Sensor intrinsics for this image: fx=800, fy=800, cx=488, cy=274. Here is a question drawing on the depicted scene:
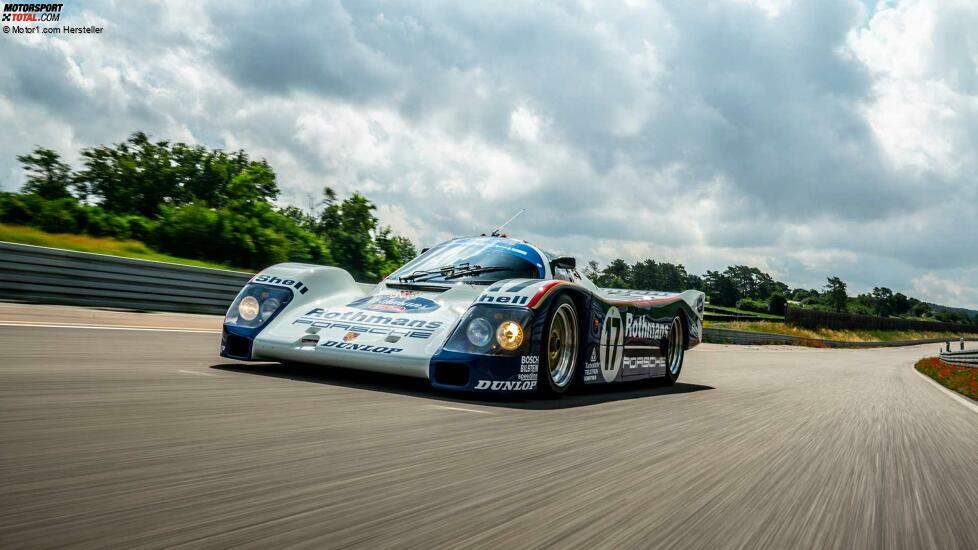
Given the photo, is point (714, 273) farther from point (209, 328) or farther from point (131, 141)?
point (209, 328)

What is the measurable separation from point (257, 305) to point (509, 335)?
1916 millimetres

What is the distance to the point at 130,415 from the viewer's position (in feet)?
10.3

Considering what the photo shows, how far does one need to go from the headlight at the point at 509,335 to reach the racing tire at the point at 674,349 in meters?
3.40

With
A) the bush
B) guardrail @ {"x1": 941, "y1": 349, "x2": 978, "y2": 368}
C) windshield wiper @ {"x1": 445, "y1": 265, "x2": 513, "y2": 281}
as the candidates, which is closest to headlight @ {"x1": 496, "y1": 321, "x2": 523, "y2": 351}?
windshield wiper @ {"x1": 445, "y1": 265, "x2": 513, "y2": 281}

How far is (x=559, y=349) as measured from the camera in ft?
18.2

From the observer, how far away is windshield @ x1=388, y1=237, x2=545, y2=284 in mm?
6312

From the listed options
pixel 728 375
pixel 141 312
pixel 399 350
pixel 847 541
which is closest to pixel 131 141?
pixel 141 312

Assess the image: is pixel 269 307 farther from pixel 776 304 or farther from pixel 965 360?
pixel 776 304

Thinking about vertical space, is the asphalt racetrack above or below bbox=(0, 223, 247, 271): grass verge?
below

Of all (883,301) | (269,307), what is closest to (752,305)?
(883,301)

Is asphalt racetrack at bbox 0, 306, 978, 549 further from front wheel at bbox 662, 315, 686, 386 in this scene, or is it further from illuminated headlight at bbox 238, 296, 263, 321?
front wheel at bbox 662, 315, 686, 386

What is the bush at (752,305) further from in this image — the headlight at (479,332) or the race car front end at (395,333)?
the headlight at (479,332)

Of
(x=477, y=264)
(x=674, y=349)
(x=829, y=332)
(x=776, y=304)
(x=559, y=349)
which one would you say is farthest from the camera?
(x=776, y=304)

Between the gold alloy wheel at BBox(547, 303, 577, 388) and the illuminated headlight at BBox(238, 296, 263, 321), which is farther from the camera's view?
the illuminated headlight at BBox(238, 296, 263, 321)
